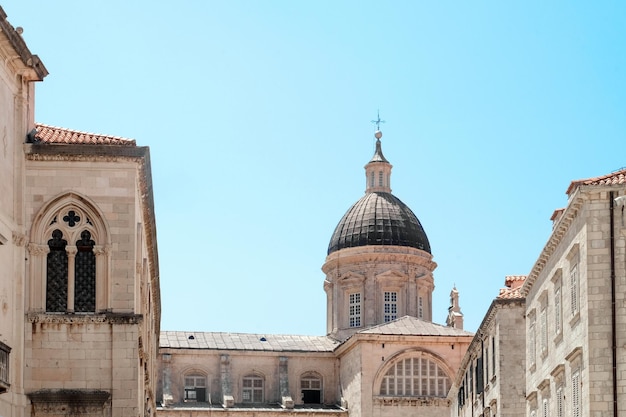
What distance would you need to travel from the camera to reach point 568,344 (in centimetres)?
3659

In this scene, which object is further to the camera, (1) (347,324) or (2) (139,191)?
(1) (347,324)

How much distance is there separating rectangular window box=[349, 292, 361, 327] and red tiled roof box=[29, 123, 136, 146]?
183ft

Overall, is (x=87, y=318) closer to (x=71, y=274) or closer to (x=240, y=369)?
(x=71, y=274)

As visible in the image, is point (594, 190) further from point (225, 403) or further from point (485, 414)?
point (225, 403)

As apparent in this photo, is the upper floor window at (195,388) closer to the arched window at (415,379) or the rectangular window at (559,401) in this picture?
the arched window at (415,379)

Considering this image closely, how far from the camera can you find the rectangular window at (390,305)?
90.6 meters

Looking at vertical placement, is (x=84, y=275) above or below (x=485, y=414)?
above

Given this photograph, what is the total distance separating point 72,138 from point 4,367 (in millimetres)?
7333

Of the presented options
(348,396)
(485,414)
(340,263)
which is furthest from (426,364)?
(485,414)

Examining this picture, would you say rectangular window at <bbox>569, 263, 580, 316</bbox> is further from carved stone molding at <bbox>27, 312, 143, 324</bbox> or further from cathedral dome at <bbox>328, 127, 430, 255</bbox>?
cathedral dome at <bbox>328, 127, 430, 255</bbox>

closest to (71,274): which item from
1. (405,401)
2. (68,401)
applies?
(68,401)

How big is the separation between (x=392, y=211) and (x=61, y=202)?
5892 cm

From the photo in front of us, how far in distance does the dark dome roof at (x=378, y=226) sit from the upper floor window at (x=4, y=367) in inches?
2423

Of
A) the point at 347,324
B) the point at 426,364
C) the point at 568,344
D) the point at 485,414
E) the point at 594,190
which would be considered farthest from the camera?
the point at 347,324
